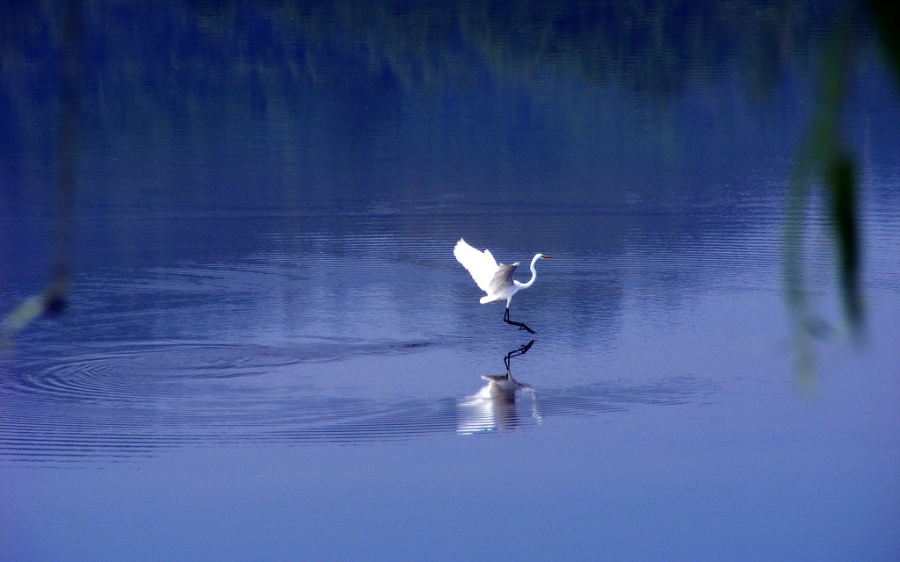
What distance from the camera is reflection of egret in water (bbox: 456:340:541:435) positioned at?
27.4ft

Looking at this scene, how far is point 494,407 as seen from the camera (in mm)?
8711

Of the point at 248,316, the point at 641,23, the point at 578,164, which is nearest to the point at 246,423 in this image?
the point at 248,316

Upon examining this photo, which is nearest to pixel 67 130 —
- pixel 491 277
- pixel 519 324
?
pixel 491 277

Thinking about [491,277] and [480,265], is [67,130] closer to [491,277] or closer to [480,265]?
[491,277]

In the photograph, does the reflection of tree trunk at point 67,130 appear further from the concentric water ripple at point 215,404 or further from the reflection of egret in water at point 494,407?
the reflection of egret in water at point 494,407

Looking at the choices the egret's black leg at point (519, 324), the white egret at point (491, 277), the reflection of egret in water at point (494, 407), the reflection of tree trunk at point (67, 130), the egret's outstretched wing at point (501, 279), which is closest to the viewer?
the reflection of tree trunk at point (67, 130)

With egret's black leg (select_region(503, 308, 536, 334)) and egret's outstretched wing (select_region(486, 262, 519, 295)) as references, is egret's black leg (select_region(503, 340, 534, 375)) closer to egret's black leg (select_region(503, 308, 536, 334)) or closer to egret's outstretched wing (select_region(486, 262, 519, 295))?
egret's black leg (select_region(503, 308, 536, 334))

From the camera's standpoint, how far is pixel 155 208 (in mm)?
16203

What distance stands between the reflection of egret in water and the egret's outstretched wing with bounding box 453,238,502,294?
1341mm

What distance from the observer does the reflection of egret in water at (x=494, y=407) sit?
834cm

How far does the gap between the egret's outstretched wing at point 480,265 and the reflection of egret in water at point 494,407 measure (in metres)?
1.34

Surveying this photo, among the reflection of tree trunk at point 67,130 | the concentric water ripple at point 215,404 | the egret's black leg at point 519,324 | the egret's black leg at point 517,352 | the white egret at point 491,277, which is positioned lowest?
the reflection of tree trunk at point 67,130

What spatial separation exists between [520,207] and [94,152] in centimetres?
903

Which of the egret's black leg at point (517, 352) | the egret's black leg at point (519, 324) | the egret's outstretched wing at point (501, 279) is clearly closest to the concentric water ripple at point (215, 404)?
the egret's black leg at point (517, 352)
